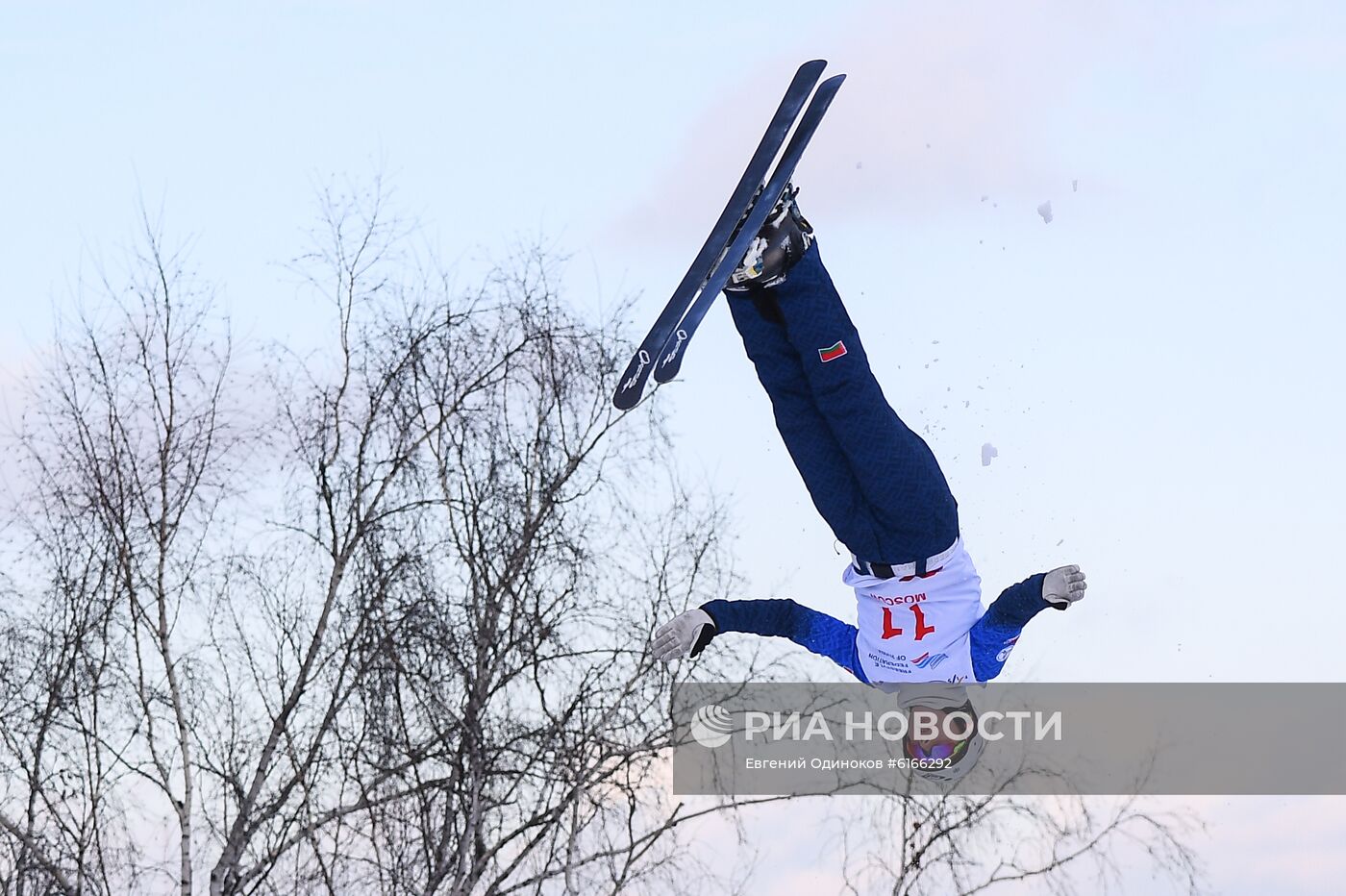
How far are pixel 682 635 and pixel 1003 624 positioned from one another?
987mm

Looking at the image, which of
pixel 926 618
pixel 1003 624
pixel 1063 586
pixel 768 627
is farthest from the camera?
pixel 768 627

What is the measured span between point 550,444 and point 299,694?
1.99 m

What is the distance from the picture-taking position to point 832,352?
481cm

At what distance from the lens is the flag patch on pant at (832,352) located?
15.8 feet

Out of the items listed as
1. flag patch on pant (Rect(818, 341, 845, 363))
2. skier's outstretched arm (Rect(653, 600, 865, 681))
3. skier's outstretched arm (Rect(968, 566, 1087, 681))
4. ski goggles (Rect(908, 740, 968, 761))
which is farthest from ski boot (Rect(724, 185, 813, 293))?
ski goggles (Rect(908, 740, 968, 761))

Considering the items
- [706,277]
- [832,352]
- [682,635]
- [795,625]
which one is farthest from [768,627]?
[706,277]

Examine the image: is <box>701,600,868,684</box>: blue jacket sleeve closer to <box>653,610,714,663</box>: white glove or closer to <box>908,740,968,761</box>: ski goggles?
<box>653,610,714,663</box>: white glove

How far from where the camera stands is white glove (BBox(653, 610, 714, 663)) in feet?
16.0

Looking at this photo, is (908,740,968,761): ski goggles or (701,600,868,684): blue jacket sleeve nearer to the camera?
(701,600,868,684): blue jacket sleeve

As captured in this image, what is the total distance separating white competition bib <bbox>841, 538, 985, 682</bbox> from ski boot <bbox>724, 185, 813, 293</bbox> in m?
1.04

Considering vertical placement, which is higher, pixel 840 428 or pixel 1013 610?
pixel 840 428

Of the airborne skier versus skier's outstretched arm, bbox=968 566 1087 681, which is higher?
the airborne skier

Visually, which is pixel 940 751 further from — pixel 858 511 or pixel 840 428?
pixel 840 428

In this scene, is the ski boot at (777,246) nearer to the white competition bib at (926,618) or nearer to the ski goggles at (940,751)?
the white competition bib at (926,618)
